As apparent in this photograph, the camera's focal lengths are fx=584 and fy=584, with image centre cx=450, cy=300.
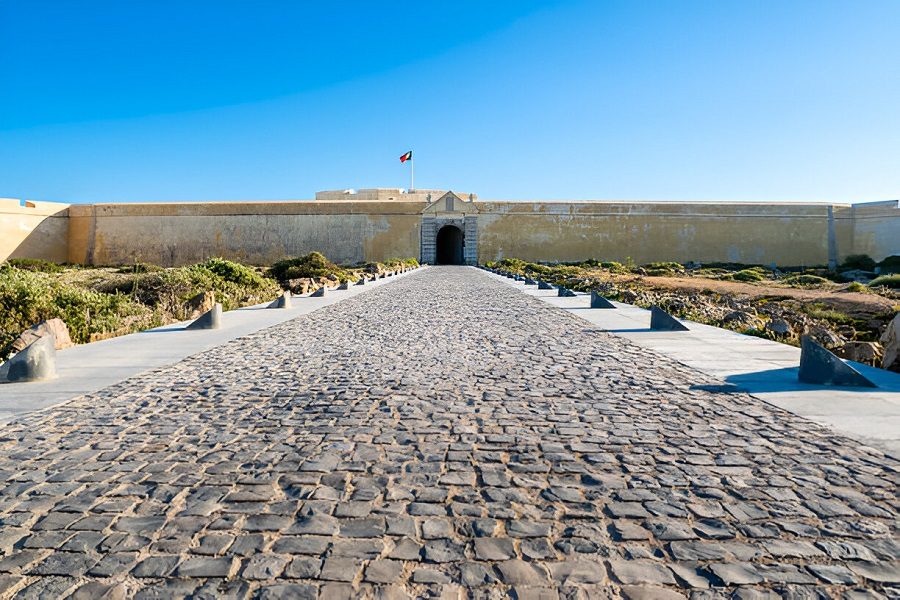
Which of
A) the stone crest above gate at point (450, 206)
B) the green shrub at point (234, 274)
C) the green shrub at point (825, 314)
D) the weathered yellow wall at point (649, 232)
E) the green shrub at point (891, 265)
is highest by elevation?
the stone crest above gate at point (450, 206)

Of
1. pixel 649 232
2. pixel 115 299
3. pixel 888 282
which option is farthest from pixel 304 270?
pixel 649 232

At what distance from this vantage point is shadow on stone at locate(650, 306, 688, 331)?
825 cm

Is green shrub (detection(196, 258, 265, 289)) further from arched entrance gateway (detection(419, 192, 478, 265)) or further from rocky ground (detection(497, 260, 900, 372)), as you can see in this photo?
arched entrance gateway (detection(419, 192, 478, 265))

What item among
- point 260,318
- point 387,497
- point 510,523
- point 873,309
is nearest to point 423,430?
point 387,497

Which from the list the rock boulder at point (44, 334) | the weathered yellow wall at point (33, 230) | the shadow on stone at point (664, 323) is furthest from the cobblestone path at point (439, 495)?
the weathered yellow wall at point (33, 230)

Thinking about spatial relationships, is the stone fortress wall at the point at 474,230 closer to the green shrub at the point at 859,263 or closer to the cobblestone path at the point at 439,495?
the green shrub at the point at 859,263

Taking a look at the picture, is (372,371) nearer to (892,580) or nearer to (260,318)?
(892,580)

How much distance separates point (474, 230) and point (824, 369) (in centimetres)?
3702

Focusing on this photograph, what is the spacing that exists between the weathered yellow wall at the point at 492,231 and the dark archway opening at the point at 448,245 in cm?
643

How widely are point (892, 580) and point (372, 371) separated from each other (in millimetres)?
4118

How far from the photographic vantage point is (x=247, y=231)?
137ft

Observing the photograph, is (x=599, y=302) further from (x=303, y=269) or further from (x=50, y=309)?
(x=303, y=269)

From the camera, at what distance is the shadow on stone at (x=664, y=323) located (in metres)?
8.25

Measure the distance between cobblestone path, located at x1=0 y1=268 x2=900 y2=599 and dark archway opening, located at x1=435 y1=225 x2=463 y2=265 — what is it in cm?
4308
